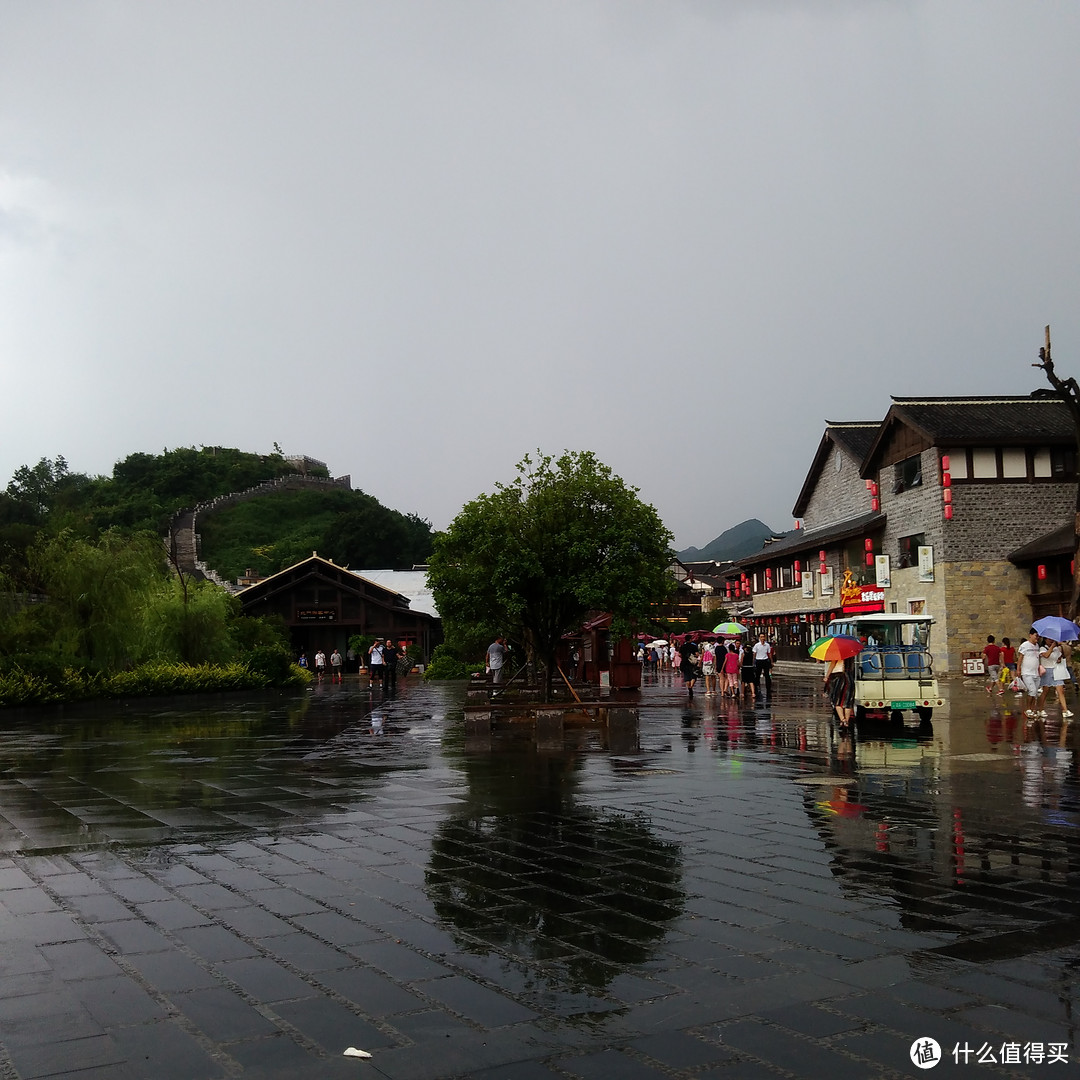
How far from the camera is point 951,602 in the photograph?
1454 inches

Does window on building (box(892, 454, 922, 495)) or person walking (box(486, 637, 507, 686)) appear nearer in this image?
person walking (box(486, 637, 507, 686))

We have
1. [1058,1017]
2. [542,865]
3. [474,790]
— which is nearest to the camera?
[1058,1017]

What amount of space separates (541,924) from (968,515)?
3543 cm

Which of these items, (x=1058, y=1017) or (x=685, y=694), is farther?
(x=685, y=694)

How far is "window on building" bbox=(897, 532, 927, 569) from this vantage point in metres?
39.1

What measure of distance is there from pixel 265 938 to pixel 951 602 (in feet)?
116

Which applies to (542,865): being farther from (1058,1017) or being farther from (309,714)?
(309,714)

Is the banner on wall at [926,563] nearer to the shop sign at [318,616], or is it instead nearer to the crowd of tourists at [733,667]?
the crowd of tourists at [733,667]

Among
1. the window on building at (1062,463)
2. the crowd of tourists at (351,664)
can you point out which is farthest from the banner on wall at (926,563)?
the crowd of tourists at (351,664)

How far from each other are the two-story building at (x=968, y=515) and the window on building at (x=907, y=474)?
5 cm

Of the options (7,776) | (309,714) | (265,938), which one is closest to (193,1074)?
(265,938)

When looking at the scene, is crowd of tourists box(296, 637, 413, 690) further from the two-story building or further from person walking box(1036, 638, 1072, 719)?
person walking box(1036, 638, 1072, 719)

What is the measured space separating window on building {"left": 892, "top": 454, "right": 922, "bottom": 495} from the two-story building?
5 cm

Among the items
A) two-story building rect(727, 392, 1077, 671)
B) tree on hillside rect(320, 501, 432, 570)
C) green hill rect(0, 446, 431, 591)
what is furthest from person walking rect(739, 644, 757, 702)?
tree on hillside rect(320, 501, 432, 570)
